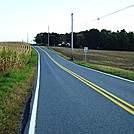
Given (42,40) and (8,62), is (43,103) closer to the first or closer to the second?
(8,62)

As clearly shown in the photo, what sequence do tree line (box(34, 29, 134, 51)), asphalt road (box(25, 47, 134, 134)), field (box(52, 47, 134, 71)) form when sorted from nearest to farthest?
asphalt road (box(25, 47, 134, 134))
field (box(52, 47, 134, 71))
tree line (box(34, 29, 134, 51))

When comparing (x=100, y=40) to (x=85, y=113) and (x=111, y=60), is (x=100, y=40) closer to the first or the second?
(x=111, y=60)

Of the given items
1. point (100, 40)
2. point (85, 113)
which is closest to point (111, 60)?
point (85, 113)

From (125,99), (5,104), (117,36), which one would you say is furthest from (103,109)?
(117,36)

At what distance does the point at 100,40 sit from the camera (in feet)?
432

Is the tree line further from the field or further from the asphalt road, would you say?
the asphalt road

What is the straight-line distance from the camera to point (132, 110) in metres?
7.14

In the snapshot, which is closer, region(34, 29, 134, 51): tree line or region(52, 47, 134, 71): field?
region(52, 47, 134, 71): field

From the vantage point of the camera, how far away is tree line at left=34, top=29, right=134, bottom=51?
117438 mm

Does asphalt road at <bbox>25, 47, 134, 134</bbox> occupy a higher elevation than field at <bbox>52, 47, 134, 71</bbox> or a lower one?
higher

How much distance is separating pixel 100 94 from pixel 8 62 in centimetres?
1312

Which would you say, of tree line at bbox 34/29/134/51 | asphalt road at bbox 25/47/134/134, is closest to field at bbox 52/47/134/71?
asphalt road at bbox 25/47/134/134

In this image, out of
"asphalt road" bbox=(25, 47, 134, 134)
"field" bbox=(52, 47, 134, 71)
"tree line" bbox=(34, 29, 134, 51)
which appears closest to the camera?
"asphalt road" bbox=(25, 47, 134, 134)

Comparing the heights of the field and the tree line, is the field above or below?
below
